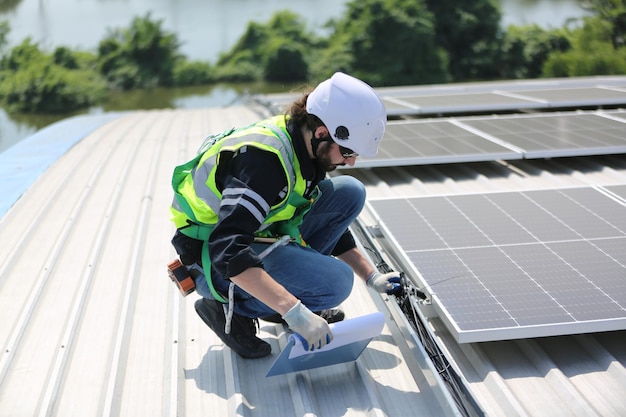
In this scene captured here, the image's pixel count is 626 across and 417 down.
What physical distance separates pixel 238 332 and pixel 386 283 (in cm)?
86

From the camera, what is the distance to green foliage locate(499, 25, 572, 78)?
135ft

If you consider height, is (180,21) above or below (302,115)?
above

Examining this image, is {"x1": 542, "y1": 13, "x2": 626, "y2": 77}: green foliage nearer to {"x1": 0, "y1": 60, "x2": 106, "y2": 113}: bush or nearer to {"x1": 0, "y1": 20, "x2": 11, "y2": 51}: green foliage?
{"x1": 0, "y1": 60, "x2": 106, "y2": 113}: bush

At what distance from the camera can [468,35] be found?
43406 mm

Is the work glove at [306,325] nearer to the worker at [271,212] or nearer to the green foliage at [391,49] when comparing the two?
the worker at [271,212]

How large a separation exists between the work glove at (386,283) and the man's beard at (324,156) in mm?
731

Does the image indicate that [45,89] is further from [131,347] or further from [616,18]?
[131,347]

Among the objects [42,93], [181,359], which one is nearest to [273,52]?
[42,93]

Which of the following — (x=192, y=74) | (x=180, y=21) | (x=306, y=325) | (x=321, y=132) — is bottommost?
(x=192, y=74)

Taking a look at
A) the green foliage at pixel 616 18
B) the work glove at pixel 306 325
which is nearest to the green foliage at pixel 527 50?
the green foliage at pixel 616 18

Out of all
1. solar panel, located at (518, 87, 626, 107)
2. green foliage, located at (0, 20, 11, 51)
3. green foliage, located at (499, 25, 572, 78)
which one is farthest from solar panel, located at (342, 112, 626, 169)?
green foliage, located at (0, 20, 11, 51)

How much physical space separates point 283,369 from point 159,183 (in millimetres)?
4292

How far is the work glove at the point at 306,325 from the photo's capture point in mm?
3055

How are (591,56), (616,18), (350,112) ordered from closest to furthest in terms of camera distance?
(350,112), (591,56), (616,18)
